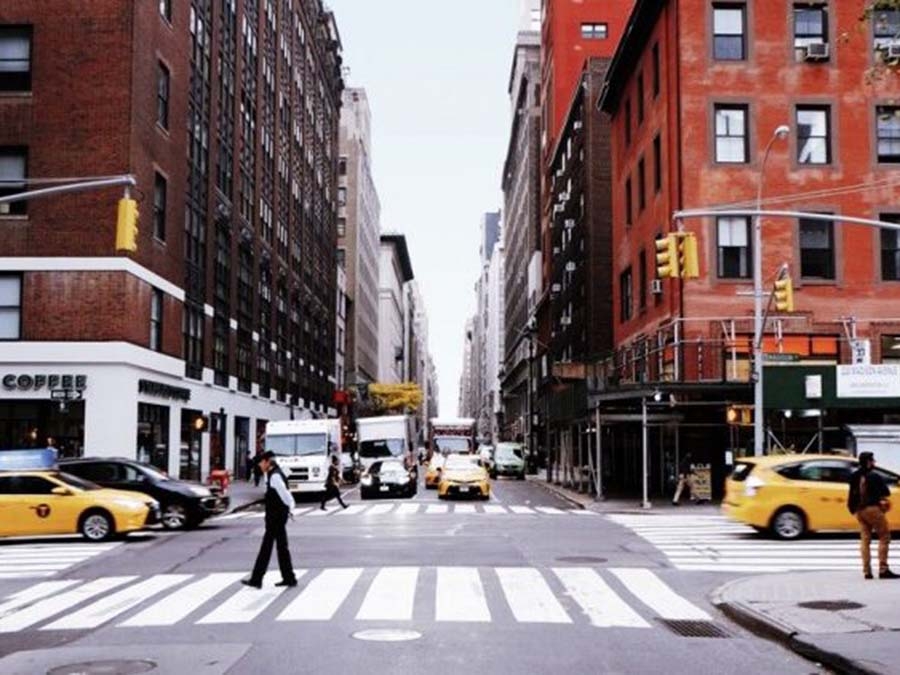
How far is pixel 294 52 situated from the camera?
7900cm

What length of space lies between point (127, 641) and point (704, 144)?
3209 cm

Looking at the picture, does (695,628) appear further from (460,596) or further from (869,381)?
(869,381)

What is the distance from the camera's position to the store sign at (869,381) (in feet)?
107

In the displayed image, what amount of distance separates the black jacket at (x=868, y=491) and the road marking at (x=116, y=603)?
9.84 metres

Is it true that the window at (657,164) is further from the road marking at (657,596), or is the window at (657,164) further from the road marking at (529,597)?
the road marking at (529,597)

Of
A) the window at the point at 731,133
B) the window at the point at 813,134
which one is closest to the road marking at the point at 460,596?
the window at the point at 731,133

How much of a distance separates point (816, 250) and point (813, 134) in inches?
166

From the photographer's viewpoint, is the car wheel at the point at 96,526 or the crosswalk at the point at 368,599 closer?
the crosswalk at the point at 368,599

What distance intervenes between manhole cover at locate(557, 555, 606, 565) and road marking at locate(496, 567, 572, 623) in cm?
131

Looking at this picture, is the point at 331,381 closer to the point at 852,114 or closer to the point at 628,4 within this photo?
the point at 628,4

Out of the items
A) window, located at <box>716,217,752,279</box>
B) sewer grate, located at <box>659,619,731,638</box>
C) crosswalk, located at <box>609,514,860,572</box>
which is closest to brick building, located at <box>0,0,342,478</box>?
crosswalk, located at <box>609,514,860,572</box>

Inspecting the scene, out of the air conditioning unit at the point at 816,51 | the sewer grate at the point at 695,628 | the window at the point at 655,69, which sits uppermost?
the window at the point at 655,69

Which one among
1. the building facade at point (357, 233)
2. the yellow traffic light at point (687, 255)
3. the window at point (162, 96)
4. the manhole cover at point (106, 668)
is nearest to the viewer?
the manhole cover at point (106, 668)

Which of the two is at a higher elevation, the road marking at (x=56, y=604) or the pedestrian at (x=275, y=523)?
the pedestrian at (x=275, y=523)
